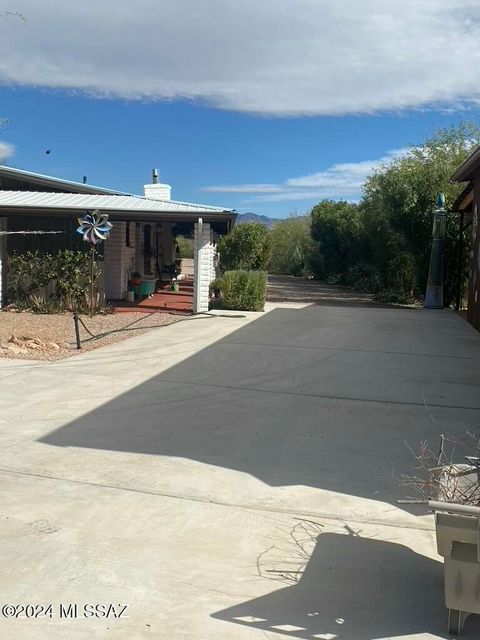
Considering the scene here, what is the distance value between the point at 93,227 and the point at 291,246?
30.5 m

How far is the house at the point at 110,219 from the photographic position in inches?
620

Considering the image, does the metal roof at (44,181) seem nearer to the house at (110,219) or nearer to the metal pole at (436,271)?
the house at (110,219)

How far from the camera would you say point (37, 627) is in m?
3.11

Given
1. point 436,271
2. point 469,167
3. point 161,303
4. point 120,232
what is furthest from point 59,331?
point 436,271

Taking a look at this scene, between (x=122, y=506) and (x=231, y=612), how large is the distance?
152 cm

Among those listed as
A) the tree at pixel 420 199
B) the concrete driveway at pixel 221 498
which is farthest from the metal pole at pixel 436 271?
the concrete driveway at pixel 221 498

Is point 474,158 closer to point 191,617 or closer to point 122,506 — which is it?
point 122,506

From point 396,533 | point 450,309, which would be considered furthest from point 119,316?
point 396,533

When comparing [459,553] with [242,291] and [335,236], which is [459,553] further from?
[335,236]

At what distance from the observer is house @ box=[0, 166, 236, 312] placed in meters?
15.8

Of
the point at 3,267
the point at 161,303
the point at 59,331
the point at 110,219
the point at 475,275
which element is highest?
the point at 110,219

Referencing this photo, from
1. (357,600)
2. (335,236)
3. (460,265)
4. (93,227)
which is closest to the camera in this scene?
(357,600)

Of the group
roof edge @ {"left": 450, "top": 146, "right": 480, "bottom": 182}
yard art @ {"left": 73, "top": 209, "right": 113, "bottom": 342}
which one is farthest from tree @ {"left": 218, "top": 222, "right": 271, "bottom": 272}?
yard art @ {"left": 73, "top": 209, "right": 113, "bottom": 342}

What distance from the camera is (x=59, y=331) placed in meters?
12.8
